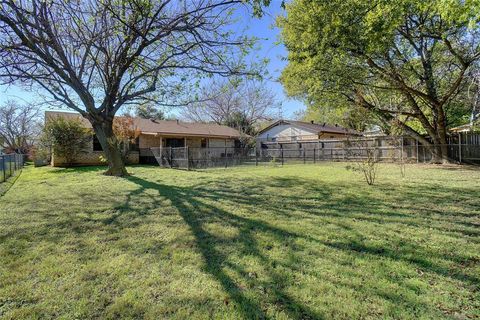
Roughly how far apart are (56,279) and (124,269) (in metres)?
0.67

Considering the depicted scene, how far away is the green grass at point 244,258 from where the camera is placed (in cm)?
246

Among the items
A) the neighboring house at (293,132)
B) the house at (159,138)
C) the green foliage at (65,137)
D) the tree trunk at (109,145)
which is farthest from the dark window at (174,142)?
the neighboring house at (293,132)

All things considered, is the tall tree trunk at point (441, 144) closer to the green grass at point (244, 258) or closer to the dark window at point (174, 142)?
the green grass at point (244, 258)

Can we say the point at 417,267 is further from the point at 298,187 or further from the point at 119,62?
the point at 119,62

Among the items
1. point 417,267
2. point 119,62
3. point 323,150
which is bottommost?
point 417,267

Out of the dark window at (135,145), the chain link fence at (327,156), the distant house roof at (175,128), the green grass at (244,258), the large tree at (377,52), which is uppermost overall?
the large tree at (377,52)

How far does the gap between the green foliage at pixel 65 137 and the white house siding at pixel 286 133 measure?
21416 mm

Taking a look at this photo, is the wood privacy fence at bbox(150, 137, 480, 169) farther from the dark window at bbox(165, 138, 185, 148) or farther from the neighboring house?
the neighboring house

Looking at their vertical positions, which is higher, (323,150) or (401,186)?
(323,150)

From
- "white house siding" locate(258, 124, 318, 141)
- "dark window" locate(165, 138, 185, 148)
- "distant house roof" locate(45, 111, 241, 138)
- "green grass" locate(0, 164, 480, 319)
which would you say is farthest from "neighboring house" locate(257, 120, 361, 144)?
"green grass" locate(0, 164, 480, 319)

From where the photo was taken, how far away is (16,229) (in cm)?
464

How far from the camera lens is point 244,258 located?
343cm

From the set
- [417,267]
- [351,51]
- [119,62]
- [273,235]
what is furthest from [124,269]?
[351,51]

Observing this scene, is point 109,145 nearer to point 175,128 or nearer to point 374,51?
point 374,51
